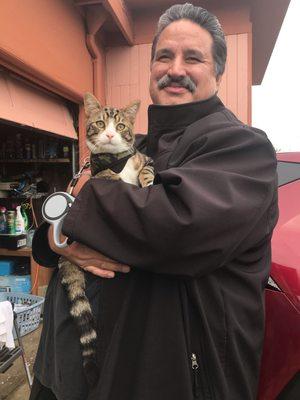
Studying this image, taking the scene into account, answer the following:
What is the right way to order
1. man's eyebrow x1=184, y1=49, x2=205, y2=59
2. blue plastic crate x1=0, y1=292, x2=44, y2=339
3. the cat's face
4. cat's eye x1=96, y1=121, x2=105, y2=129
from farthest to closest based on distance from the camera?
blue plastic crate x1=0, y1=292, x2=44, y2=339, cat's eye x1=96, y1=121, x2=105, y2=129, the cat's face, man's eyebrow x1=184, y1=49, x2=205, y2=59

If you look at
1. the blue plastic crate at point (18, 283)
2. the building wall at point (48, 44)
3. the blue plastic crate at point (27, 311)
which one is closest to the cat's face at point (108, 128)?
the building wall at point (48, 44)

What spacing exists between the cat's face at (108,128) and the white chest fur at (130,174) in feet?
0.41

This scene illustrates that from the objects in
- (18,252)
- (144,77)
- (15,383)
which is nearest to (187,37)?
(15,383)

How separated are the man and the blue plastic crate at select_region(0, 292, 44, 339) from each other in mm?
2584

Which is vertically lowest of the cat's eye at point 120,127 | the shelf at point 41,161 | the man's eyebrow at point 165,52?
the cat's eye at point 120,127

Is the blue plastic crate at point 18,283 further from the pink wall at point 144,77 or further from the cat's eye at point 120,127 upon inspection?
the cat's eye at point 120,127

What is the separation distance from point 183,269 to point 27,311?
3058 millimetres

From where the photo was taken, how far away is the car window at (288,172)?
6.13 ft

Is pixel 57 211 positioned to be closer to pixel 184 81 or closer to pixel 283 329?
pixel 184 81

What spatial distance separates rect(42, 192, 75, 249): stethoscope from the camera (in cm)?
109

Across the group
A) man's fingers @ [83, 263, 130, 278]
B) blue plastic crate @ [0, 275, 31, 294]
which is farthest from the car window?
blue plastic crate @ [0, 275, 31, 294]

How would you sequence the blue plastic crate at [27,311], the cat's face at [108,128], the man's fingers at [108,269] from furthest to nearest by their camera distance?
the blue plastic crate at [27,311] < the cat's face at [108,128] < the man's fingers at [108,269]

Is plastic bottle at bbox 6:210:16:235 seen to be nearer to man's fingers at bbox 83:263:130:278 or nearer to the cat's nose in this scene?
the cat's nose

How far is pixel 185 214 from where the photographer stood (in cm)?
86
